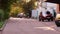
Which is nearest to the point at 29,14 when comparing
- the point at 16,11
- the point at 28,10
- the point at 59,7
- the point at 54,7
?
the point at 28,10

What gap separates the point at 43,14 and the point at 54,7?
990cm

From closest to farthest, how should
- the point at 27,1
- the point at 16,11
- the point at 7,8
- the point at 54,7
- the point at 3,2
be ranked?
1. the point at 3,2
2. the point at 7,8
3. the point at 54,7
4. the point at 27,1
5. the point at 16,11

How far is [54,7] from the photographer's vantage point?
171 feet

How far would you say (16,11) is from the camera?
308 feet

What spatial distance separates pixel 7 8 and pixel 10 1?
6.01ft

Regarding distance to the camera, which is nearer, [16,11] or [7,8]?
[7,8]

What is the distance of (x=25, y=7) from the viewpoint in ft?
265

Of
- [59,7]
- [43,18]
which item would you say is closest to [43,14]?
[43,18]

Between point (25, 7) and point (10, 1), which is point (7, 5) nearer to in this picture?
point (10, 1)

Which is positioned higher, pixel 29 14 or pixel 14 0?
pixel 14 0

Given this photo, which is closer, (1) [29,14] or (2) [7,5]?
(2) [7,5]

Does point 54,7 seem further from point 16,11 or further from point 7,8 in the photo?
point 16,11

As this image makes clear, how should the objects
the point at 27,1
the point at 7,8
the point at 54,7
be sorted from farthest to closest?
the point at 27,1
the point at 54,7
the point at 7,8

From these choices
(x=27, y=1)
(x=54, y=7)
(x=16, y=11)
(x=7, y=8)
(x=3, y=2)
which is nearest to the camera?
(x=3, y=2)
